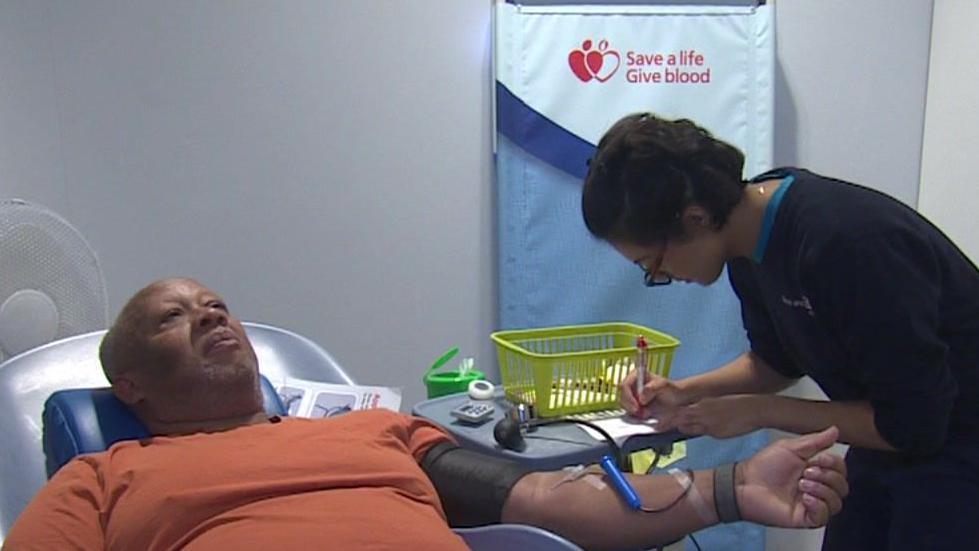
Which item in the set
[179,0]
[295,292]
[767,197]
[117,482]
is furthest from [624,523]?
[179,0]

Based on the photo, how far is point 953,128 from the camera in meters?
2.41

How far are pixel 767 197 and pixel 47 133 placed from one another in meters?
1.95

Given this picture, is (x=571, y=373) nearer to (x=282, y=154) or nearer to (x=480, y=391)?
(x=480, y=391)

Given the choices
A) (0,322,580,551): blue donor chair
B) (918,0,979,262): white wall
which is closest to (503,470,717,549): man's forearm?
(0,322,580,551): blue donor chair

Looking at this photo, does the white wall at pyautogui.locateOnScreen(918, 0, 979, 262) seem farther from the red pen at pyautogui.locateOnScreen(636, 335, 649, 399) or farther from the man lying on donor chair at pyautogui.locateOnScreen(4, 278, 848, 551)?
the man lying on donor chair at pyautogui.locateOnScreen(4, 278, 848, 551)

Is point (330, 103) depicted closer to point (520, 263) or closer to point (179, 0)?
point (179, 0)

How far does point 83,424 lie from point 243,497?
404mm

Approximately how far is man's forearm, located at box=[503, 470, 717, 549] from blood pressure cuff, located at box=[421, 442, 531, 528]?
0.02 meters

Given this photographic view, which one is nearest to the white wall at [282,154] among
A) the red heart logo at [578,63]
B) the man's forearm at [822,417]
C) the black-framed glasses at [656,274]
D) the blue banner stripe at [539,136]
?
the blue banner stripe at [539,136]

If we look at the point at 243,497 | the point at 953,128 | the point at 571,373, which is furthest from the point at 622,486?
the point at 953,128

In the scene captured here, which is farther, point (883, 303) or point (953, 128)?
point (953, 128)

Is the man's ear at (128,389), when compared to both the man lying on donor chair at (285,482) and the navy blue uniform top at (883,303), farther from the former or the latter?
the navy blue uniform top at (883,303)

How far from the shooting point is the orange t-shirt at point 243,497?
117 cm

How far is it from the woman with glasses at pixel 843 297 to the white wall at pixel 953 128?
1.21 m
